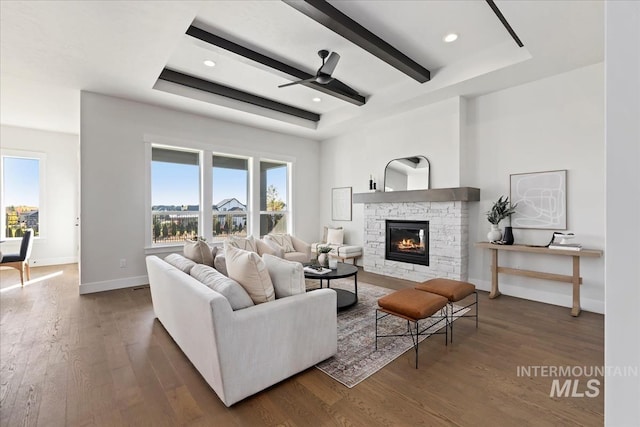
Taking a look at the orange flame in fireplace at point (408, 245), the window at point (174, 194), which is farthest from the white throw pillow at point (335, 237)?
the window at point (174, 194)

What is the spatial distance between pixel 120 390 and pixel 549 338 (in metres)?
3.75

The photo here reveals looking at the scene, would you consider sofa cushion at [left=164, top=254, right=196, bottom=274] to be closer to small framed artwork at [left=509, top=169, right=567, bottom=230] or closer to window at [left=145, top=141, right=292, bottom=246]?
window at [left=145, top=141, right=292, bottom=246]

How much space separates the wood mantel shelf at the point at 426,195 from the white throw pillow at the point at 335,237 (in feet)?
3.30

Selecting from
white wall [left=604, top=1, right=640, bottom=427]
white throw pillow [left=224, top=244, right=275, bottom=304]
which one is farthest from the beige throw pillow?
white wall [left=604, top=1, right=640, bottom=427]

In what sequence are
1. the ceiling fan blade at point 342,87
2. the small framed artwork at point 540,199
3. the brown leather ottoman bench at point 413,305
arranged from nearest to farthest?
the brown leather ottoman bench at point 413,305 → the small framed artwork at point 540,199 → the ceiling fan blade at point 342,87

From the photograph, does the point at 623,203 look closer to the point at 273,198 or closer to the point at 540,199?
the point at 540,199

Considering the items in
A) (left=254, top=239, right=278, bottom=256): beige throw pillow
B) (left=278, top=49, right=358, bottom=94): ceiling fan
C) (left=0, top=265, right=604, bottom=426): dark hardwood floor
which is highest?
(left=278, top=49, right=358, bottom=94): ceiling fan

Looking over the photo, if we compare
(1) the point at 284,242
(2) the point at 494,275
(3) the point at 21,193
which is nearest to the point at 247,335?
(1) the point at 284,242

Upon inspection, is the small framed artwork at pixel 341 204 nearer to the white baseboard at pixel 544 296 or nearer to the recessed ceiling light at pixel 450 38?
the white baseboard at pixel 544 296

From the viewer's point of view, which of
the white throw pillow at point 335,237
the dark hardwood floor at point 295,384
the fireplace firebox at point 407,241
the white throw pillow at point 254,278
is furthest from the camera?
the white throw pillow at point 335,237

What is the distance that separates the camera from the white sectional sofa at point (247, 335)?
6.03 ft

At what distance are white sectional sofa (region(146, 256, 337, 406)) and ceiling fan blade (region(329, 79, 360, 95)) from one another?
354cm

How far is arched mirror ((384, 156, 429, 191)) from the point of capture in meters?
5.07

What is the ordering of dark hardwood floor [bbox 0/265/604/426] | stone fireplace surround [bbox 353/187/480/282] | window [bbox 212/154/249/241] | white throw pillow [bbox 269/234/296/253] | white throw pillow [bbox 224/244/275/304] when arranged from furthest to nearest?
window [bbox 212/154/249/241] < white throw pillow [bbox 269/234/296/253] < stone fireplace surround [bbox 353/187/480/282] < white throw pillow [bbox 224/244/275/304] < dark hardwood floor [bbox 0/265/604/426]
